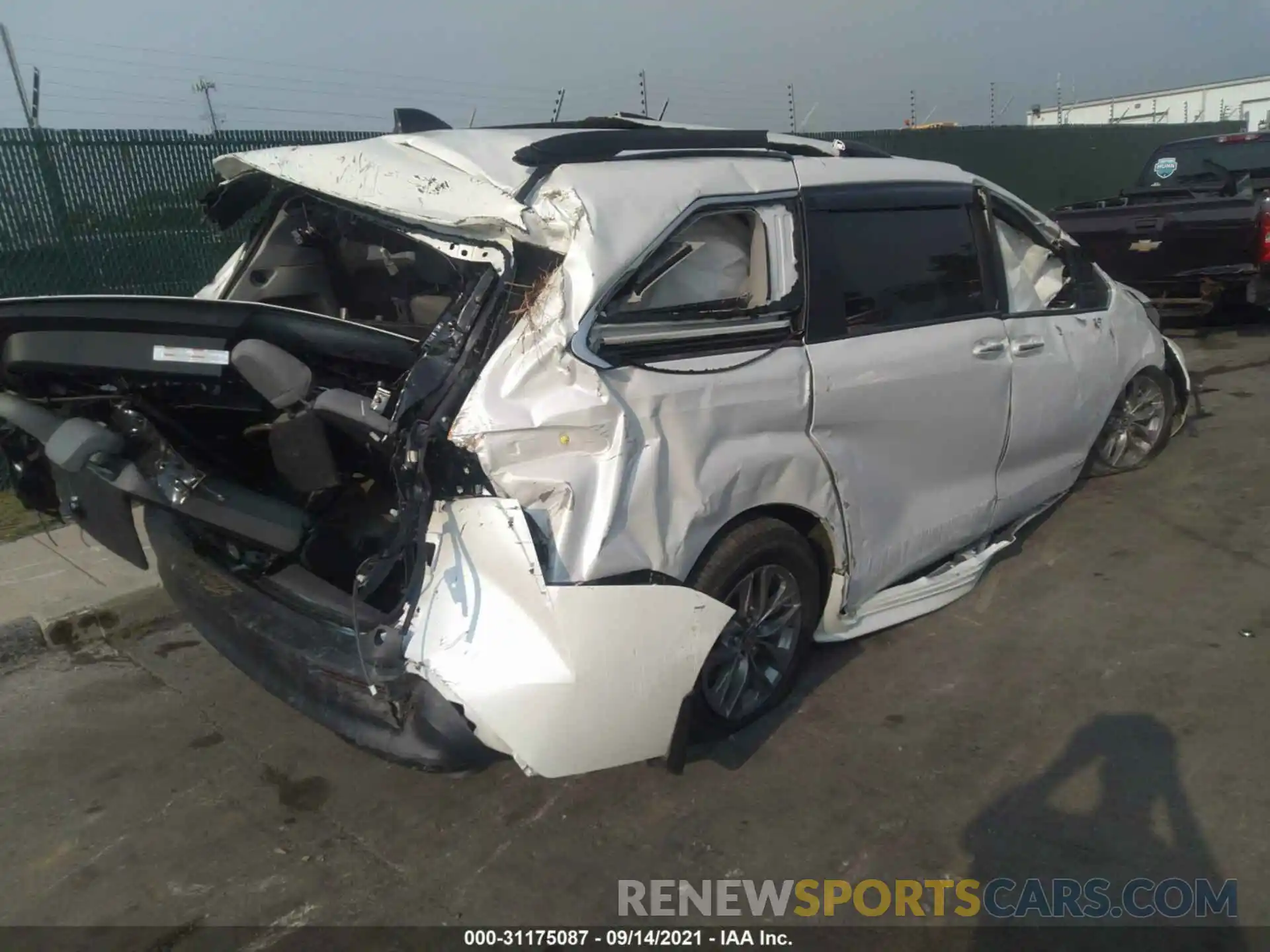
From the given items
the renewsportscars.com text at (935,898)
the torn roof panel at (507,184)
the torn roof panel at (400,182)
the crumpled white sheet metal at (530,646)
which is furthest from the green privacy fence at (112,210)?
the renewsportscars.com text at (935,898)

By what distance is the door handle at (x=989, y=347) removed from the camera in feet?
13.4

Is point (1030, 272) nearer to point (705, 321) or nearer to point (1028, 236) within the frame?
point (1028, 236)

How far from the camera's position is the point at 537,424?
2676 mm

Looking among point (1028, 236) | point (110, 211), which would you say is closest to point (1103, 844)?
point (1028, 236)

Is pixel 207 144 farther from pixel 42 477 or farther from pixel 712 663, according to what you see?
pixel 712 663

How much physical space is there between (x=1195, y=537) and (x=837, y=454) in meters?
2.67

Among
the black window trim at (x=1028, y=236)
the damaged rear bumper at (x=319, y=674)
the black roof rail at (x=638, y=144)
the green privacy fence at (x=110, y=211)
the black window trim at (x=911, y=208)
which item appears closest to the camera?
the damaged rear bumper at (x=319, y=674)

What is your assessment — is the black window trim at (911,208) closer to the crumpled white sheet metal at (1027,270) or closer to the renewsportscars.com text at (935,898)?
the crumpled white sheet metal at (1027,270)

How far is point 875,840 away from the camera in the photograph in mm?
2959

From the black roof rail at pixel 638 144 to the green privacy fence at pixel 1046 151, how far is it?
905cm

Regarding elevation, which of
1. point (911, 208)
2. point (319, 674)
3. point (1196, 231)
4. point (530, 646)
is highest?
point (911, 208)

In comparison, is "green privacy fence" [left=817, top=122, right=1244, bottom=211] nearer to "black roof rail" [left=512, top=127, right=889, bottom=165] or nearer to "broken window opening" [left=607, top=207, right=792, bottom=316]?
"black roof rail" [left=512, top=127, right=889, bottom=165]

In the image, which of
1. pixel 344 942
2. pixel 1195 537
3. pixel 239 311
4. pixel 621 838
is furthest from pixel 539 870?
pixel 1195 537

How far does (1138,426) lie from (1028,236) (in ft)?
5.63
